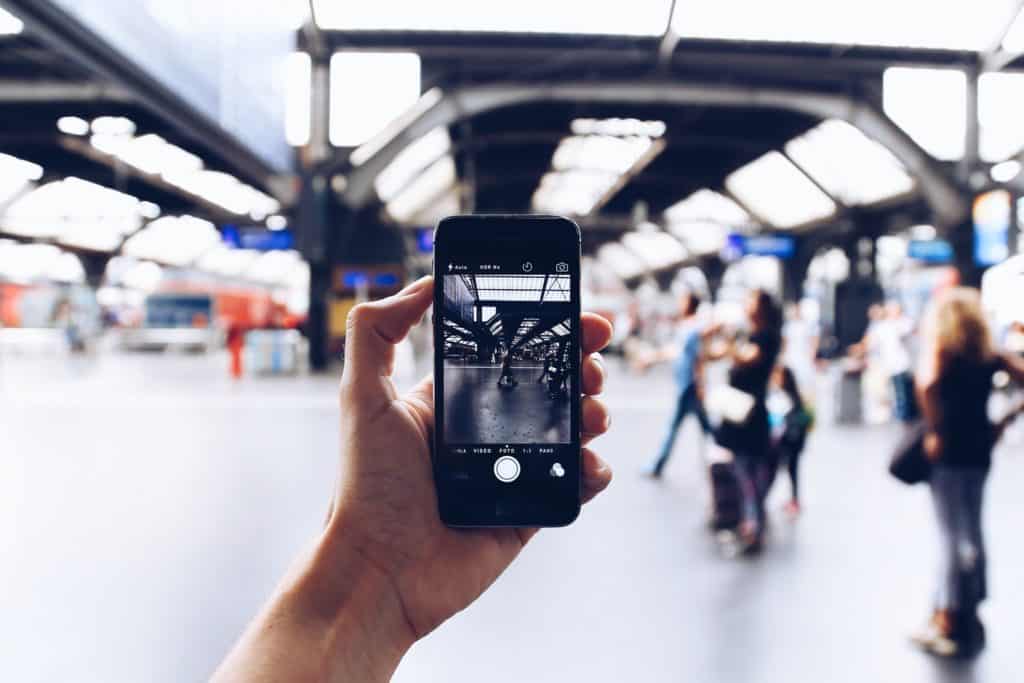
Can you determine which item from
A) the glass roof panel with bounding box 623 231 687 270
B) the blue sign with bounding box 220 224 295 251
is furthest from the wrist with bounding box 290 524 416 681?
the glass roof panel with bounding box 623 231 687 270

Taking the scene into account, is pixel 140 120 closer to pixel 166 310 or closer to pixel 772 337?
pixel 772 337

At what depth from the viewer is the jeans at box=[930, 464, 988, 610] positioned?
3668 mm

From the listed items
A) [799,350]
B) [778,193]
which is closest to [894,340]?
[799,350]

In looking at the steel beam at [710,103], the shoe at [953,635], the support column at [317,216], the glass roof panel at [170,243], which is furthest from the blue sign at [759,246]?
the glass roof panel at [170,243]

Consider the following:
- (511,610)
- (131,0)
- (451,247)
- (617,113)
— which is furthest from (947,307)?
(617,113)

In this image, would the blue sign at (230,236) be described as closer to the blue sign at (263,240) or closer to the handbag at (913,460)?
the blue sign at (263,240)

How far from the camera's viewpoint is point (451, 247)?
1549mm

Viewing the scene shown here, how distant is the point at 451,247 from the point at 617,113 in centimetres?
1747

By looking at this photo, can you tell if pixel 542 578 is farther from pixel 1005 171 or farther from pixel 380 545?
pixel 1005 171

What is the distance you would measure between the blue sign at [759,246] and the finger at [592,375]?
22.7 meters

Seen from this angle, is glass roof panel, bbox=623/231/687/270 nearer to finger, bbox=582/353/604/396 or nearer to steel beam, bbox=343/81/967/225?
steel beam, bbox=343/81/967/225

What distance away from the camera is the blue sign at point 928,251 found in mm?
18094

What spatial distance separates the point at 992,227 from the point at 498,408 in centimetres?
1380

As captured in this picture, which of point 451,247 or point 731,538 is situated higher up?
point 451,247
